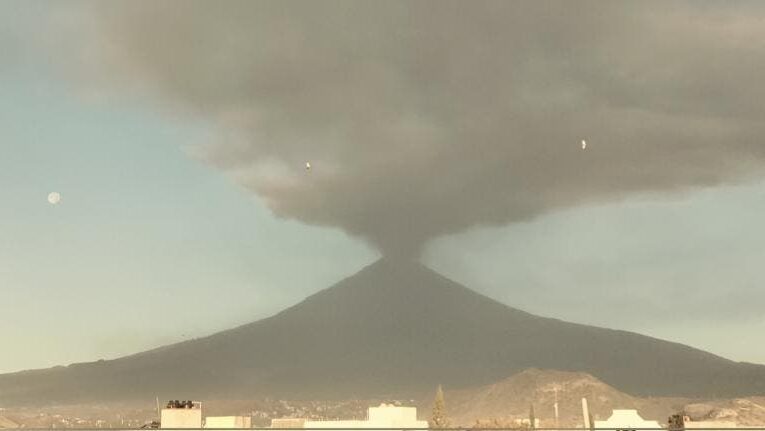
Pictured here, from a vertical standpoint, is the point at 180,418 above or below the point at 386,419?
above

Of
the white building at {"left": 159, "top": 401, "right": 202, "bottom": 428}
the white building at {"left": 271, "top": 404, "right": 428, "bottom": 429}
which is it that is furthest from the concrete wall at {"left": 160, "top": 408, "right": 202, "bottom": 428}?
the white building at {"left": 271, "top": 404, "right": 428, "bottom": 429}

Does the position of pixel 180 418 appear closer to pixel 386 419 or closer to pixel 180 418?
pixel 180 418

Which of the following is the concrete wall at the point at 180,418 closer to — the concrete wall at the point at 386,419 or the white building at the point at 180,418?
the white building at the point at 180,418

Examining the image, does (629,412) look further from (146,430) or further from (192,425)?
(146,430)

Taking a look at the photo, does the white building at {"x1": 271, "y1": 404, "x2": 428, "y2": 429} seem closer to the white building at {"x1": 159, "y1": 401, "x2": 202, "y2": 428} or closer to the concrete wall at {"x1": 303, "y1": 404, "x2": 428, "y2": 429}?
the concrete wall at {"x1": 303, "y1": 404, "x2": 428, "y2": 429}

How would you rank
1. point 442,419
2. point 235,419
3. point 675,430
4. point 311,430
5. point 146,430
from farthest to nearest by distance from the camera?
point 442,419
point 235,419
point 311,430
point 146,430
point 675,430

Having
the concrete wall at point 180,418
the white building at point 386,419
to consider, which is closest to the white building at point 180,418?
the concrete wall at point 180,418

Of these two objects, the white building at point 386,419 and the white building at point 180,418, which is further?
the white building at point 386,419

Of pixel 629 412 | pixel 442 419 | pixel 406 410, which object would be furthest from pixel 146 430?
pixel 442 419

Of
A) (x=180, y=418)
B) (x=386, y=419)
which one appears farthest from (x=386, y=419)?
(x=180, y=418)

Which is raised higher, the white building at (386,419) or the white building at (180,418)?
the white building at (180,418)

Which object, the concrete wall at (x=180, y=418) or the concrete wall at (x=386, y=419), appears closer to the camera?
the concrete wall at (x=180, y=418)
